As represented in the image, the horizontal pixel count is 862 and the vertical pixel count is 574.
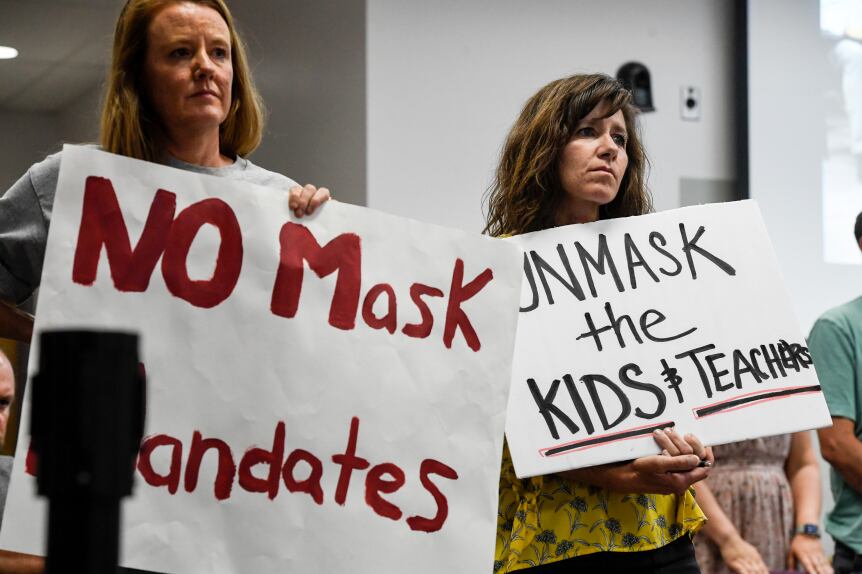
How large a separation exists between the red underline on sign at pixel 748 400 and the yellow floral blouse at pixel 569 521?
5.2 inches

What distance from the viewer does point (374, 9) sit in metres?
3.80

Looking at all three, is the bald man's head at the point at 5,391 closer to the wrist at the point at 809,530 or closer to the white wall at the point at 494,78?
the white wall at the point at 494,78

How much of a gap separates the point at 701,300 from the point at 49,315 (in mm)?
939

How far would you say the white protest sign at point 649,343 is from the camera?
166cm

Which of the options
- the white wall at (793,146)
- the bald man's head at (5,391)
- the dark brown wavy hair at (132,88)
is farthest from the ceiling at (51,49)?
the dark brown wavy hair at (132,88)

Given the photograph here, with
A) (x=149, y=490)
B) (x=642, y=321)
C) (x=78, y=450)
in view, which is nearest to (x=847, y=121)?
(x=642, y=321)

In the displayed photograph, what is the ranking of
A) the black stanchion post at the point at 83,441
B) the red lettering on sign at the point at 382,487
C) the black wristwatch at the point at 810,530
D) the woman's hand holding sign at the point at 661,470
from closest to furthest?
the black stanchion post at the point at 83,441
the red lettering on sign at the point at 382,487
the woman's hand holding sign at the point at 661,470
the black wristwatch at the point at 810,530

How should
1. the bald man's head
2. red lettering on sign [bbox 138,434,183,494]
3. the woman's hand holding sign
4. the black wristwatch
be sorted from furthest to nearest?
the black wristwatch → the bald man's head → the woman's hand holding sign → red lettering on sign [bbox 138,434,183,494]

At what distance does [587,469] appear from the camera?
1652mm

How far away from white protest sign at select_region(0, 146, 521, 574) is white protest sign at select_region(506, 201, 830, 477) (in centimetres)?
17

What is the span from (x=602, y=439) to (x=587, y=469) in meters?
0.05

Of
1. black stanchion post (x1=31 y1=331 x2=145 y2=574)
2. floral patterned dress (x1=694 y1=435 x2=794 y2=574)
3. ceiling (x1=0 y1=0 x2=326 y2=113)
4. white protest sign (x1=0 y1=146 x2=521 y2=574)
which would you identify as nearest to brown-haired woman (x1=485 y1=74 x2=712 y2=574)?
white protest sign (x1=0 y1=146 x2=521 y2=574)

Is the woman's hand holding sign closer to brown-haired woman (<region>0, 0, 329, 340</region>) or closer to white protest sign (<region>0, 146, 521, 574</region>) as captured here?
white protest sign (<region>0, 146, 521, 574</region>)

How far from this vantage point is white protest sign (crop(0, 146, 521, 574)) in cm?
132
